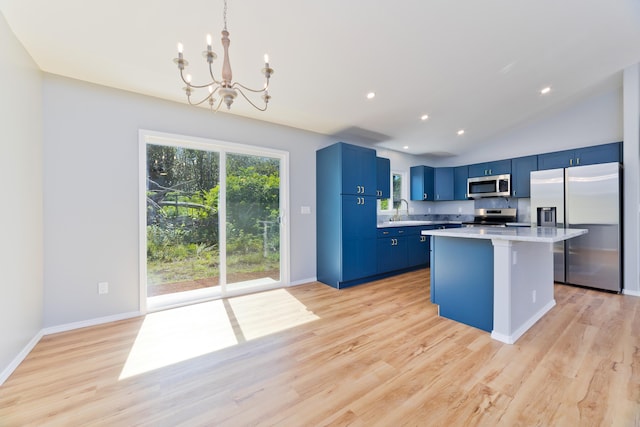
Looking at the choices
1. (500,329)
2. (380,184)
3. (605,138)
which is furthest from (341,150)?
(605,138)

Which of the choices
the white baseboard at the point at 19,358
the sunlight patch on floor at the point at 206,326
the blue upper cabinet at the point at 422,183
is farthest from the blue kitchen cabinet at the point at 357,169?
the white baseboard at the point at 19,358

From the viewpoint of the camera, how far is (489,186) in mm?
5176

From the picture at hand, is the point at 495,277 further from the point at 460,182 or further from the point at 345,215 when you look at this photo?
the point at 460,182

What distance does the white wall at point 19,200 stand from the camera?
1.74m

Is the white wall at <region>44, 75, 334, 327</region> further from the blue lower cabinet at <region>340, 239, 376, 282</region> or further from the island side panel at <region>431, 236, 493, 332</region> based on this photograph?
the island side panel at <region>431, 236, 493, 332</region>

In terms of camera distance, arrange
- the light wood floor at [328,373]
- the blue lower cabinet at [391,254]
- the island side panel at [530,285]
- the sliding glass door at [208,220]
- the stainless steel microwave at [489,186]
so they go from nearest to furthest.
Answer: the light wood floor at [328,373] < the island side panel at [530,285] < the sliding glass door at [208,220] < the blue lower cabinet at [391,254] < the stainless steel microwave at [489,186]

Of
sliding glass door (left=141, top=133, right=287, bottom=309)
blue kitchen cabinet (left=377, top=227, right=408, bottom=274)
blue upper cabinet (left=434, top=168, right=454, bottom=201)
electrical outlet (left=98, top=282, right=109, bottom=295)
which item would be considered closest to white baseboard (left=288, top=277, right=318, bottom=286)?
sliding glass door (left=141, top=133, right=287, bottom=309)

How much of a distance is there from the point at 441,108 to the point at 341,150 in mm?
1649

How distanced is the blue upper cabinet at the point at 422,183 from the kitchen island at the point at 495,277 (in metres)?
2.90

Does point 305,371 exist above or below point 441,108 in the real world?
below

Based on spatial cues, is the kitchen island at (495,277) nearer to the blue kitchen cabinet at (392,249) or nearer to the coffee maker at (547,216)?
the blue kitchen cabinet at (392,249)

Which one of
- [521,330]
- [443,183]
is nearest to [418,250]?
[443,183]

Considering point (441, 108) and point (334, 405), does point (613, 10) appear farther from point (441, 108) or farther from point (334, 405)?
point (334, 405)

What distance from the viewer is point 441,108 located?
3.84 metres
